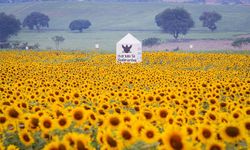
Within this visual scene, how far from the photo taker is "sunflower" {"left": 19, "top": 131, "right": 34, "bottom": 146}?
5480 mm

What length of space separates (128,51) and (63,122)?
19577mm

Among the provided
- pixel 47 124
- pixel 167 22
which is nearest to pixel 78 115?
pixel 47 124

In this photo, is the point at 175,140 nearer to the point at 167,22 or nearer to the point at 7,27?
the point at 7,27

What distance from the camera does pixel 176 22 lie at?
8906 centimetres

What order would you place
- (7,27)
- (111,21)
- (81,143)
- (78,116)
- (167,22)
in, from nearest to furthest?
(81,143), (78,116), (7,27), (167,22), (111,21)

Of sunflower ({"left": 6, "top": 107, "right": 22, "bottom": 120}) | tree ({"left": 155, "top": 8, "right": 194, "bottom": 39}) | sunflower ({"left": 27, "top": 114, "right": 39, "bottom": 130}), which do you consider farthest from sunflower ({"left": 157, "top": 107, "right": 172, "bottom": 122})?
tree ({"left": 155, "top": 8, "right": 194, "bottom": 39})

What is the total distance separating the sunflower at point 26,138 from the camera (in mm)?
5480

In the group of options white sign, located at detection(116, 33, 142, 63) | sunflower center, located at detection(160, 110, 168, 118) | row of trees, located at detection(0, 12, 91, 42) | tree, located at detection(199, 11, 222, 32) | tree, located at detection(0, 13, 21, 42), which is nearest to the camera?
sunflower center, located at detection(160, 110, 168, 118)

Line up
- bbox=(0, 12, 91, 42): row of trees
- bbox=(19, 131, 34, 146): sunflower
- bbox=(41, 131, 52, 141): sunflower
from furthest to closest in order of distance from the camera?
1. bbox=(0, 12, 91, 42): row of trees
2. bbox=(41, 131, 52, 141): sunflower
3. bbox=(19, 131, 34, 146): sunflower

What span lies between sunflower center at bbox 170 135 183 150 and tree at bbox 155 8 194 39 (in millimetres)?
83764

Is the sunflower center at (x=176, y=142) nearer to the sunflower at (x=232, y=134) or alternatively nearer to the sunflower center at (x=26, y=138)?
the sunflower at (x=232, y=134)

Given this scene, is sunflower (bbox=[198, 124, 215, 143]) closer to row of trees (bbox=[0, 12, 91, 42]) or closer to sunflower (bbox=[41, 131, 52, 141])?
sunflower (bbox=[41, 131, 52, 141])

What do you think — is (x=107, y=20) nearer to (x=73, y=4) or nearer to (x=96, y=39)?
(x=73, y=4)

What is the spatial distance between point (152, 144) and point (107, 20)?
11607 centimetres
